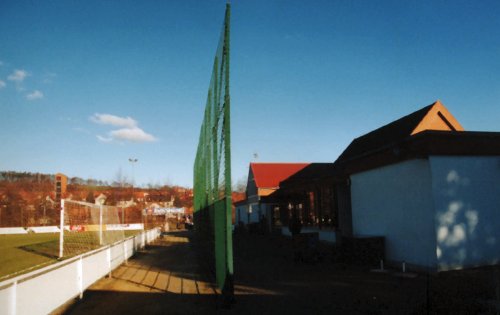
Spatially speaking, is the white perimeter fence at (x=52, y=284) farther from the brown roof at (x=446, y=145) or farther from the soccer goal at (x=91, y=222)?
the brown roof at (x=446, y=145)

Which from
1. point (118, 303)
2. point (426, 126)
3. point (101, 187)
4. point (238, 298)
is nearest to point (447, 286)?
point (238, 298)

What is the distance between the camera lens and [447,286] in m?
8.20

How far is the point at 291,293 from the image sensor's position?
786 cm

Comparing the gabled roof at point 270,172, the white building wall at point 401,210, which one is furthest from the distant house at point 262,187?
the white building wall at point 401,210

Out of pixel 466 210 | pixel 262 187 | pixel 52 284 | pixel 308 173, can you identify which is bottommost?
pixel 52 284

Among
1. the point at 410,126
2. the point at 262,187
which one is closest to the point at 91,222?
the point at 262,187

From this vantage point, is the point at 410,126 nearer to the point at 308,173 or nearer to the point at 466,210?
the point at 466,210

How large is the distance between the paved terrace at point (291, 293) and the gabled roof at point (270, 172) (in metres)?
22.6

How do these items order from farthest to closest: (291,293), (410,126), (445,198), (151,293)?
(410,126) < (445,198) < (151,293) < (291,293)

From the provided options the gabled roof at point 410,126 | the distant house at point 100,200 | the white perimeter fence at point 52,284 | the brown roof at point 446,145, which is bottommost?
the white perimeter fence at point 52,284

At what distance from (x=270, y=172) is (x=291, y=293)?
28696 mm

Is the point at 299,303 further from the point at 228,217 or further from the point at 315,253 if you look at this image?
the point at 315,253

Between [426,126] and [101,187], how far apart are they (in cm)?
7396

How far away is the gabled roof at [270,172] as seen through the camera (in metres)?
34.3
